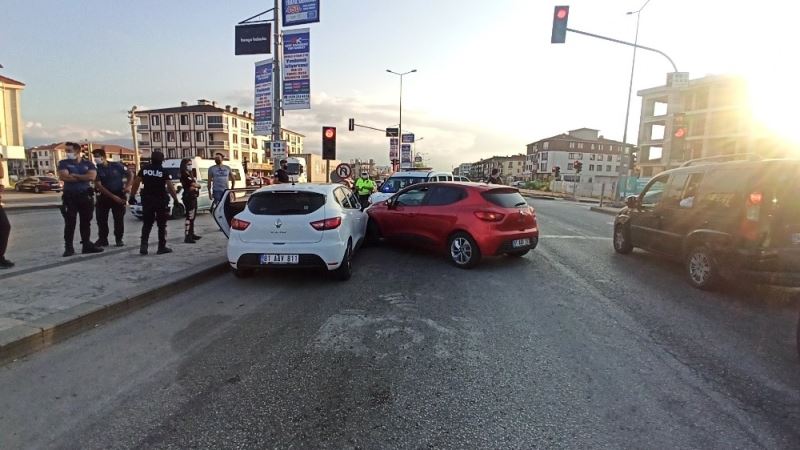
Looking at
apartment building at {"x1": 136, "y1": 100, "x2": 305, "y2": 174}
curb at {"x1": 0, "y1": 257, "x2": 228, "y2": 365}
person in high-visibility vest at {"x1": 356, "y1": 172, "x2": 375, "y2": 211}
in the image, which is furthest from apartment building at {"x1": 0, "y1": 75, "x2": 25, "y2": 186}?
curb at {"x1": 0, "y1": 257, "x2": 228, "y2": 365}

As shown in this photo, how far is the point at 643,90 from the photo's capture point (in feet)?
189

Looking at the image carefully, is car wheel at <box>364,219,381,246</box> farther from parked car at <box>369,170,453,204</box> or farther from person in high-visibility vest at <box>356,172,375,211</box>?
person in high-visibility vest at <box>356,172,375,211</box>

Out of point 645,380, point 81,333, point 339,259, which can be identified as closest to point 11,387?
point 81,333

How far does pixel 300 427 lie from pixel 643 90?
220 feet

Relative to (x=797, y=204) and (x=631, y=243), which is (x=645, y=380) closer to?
(x=797, y=204)

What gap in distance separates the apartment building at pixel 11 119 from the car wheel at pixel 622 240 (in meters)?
50.0

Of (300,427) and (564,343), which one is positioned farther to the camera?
(564,343)

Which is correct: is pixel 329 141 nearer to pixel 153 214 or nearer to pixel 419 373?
pixel 153 214

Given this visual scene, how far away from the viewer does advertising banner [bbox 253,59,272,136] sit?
483 inches

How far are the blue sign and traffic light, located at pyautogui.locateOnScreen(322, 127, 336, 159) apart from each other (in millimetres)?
3823

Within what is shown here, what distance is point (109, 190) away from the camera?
26.3ft

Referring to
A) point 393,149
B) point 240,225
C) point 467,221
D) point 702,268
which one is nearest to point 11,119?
point 393,149

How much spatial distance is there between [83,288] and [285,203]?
106 inches

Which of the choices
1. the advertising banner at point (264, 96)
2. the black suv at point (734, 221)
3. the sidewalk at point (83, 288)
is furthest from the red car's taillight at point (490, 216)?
the advertising banner at point (264, 96)
